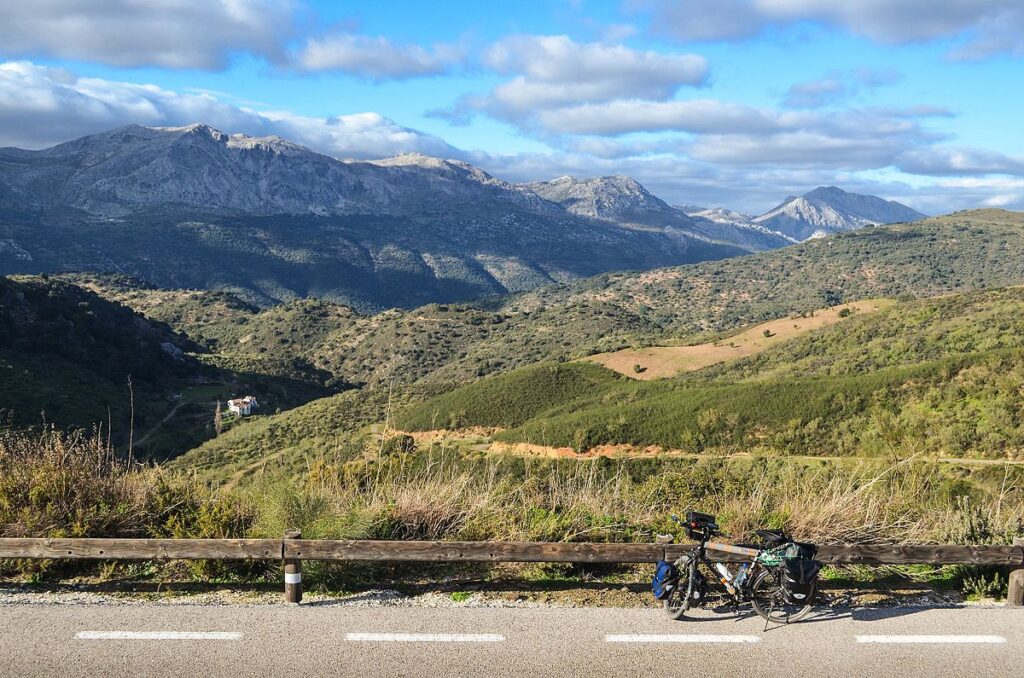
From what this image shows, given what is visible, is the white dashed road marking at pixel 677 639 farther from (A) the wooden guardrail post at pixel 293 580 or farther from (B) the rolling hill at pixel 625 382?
(B) the rolling hill at pixel 625 382

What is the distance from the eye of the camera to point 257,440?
178ft

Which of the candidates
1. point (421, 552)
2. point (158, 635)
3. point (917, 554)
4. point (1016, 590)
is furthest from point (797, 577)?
point (158, 635)

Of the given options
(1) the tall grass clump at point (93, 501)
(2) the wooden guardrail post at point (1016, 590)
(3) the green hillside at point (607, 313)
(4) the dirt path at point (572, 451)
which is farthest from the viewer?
(3) the green hillside at point (607, 313)

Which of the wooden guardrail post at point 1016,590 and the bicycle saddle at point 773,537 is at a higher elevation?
the bicycle saddle at point 773,537

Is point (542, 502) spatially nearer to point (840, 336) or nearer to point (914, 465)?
point (914, 465)

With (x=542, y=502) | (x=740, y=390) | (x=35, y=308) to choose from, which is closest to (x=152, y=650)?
(x=542, y=502)

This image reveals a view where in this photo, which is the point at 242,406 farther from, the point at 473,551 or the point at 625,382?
the point at 473,551

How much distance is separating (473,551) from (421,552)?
1.73ft

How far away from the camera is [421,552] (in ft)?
23.3

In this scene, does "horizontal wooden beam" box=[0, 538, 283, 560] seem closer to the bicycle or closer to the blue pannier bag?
the blue pannier bag

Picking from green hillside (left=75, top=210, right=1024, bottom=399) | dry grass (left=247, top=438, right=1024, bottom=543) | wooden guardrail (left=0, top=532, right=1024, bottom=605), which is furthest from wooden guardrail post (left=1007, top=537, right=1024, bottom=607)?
green hillside (left=75, top=210, right=1024, bottom=399)

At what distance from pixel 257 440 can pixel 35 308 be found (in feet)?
148

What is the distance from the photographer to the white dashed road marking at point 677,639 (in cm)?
625

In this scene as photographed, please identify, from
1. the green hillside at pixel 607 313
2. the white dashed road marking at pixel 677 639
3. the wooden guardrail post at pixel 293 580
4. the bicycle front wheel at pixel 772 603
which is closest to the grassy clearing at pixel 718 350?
the green hillside at pixel 607 313
